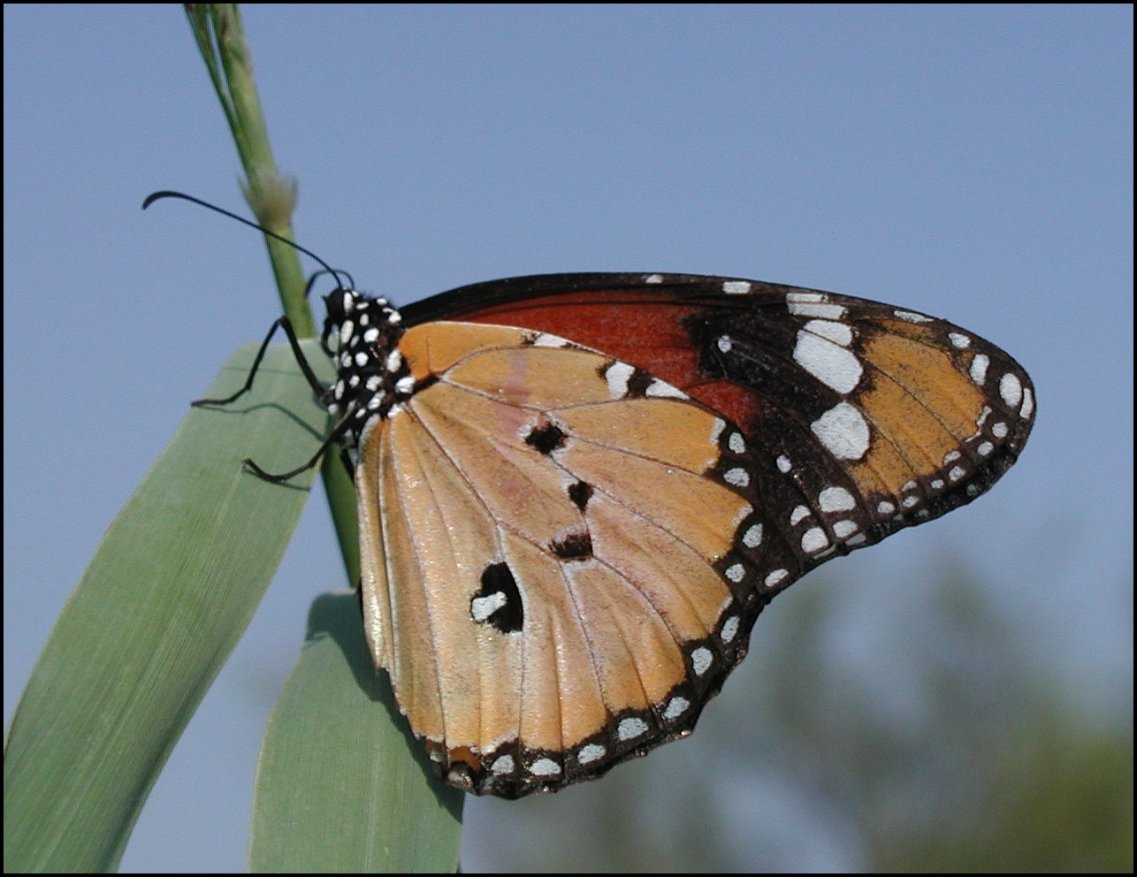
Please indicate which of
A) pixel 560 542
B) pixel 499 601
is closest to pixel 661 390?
pixel 560 542

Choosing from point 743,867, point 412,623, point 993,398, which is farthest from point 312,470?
point 743,867

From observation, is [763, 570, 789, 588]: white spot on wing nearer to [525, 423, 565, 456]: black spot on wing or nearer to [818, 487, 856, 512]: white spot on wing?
[818, 487, 856, 512]: white spot on wing

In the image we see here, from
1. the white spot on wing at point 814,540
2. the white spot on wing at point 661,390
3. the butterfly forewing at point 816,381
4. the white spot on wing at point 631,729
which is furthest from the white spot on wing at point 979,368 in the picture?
the white spot on wing at point 631,729

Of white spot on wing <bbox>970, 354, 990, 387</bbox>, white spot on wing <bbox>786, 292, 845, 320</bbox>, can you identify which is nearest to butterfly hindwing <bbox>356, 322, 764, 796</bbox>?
white spot on wing <bbox>786, 292, 845, 320</bbox>

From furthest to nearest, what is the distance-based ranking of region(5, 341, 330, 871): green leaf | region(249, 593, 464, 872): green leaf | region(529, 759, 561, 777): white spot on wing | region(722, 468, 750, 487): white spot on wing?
region(722, 468, 750, 487): white spot on wing < region(529, 759, 561, 777): white spot on wing < region(249, 593, 464, 872): green leaf < region(5, 341, 330, 871): green leaf

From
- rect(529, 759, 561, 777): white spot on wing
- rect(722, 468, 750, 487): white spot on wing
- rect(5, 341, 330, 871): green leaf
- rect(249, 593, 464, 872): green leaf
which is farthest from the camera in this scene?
rect(722, 468, 750, 487): white spot on wing

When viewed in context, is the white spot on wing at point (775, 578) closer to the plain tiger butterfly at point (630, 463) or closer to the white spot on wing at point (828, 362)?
the plain tiger butterfly at point (630, 463)

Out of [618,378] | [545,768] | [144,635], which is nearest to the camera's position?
[144,635]

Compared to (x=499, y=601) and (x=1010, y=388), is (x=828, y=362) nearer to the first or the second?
(x=1010, y=388)
